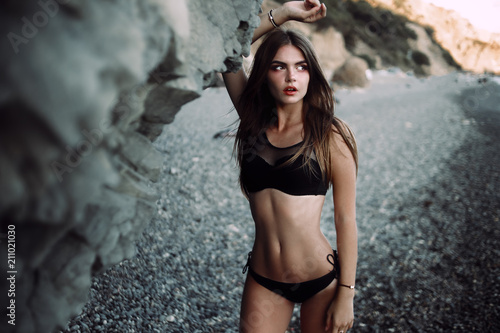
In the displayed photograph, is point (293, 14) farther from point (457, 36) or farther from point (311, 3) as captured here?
point (457, 36)

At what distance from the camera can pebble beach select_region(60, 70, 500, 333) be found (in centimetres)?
444

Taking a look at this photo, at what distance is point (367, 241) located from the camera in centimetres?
689

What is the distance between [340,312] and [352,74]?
59.6 feet

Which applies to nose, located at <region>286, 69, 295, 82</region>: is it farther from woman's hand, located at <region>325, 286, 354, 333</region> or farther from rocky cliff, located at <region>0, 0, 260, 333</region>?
woman's hand, located at <region>325, 286, 354, 333</region>

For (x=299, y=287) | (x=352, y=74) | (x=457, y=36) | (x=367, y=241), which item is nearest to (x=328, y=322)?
(x=299, y=287)

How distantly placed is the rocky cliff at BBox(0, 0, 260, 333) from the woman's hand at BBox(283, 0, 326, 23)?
0.87 metres

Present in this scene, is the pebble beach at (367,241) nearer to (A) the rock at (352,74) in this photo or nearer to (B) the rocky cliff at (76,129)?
(B) the rocky cliff at (76,129)

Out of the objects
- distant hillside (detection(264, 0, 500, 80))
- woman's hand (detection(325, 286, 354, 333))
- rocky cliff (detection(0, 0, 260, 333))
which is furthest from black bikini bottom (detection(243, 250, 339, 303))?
distant hillside (detection(264, 0, 500, 80))

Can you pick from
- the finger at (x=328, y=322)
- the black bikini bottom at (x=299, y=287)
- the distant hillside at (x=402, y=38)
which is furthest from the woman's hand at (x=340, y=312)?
the distant hillside at (x=402, y=38)

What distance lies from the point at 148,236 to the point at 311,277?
3.56 metres

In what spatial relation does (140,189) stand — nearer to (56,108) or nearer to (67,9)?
(56,108)

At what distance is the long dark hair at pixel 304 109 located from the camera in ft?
8.06

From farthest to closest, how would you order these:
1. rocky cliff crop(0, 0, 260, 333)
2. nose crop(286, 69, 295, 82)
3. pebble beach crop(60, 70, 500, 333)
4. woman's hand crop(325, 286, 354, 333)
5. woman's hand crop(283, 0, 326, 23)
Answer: pebble beach crop(60, 70, 500, 333) → woman's hand crop(283, 0, 326, 23) → nose crop(286, 69, 295, 82) → woman's hand crop(325, 286, 354, 333) → rocky cliff crop(0, 0, 260, 333)

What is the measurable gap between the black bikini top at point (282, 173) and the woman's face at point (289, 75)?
335 millimetres
